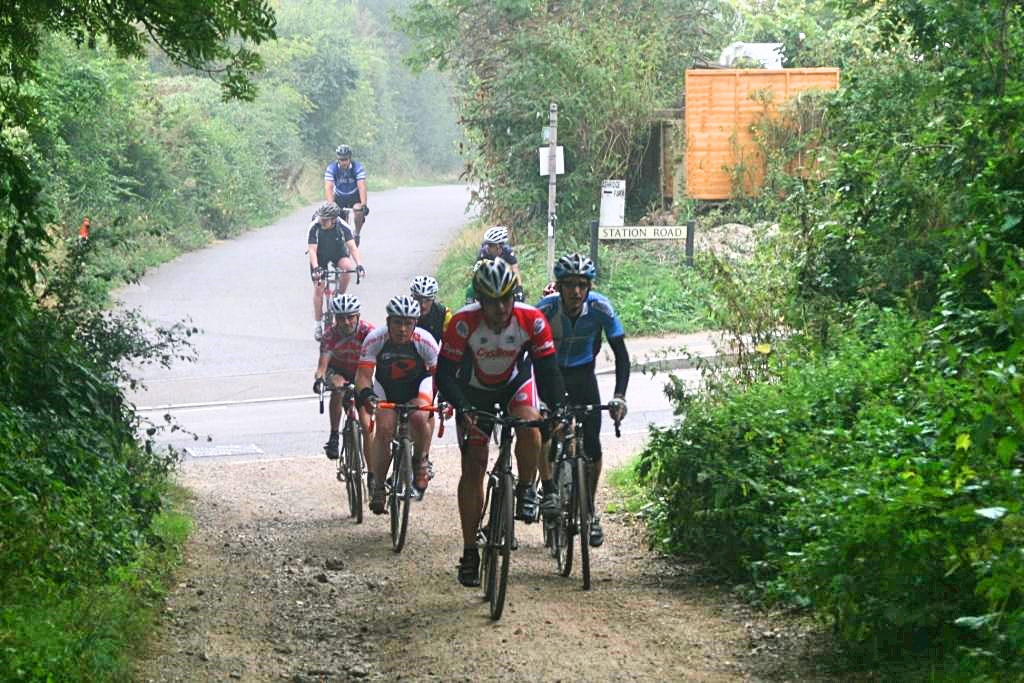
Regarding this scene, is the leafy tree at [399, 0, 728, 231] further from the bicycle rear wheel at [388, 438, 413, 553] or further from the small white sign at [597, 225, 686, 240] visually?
the bicycle rear wheel at [388, 438, 413, 553]

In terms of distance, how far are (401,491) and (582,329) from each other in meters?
1.86

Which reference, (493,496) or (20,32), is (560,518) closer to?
(493,496)

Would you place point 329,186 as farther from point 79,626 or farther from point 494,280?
point 79,626

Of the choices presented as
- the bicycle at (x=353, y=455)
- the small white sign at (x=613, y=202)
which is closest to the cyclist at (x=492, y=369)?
the bicycle at (x=353, y=455)

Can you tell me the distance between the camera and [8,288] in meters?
8.68

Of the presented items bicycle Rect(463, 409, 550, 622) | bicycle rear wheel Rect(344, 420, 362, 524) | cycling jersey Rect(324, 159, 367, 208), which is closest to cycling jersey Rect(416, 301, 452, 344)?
bicycle rear wheel Rect(344, 420, 362, 524)

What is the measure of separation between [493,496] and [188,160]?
32.8 metres

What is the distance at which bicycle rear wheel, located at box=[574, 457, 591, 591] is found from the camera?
9852mm

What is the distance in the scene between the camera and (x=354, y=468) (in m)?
13.0

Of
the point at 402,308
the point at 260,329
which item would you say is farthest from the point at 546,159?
the point at 402,308

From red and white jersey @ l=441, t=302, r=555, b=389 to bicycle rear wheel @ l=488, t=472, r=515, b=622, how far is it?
2.47ft

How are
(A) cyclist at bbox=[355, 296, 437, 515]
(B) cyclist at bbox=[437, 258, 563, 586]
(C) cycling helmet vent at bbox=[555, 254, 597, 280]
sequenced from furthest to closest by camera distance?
(A) cyclist at bbox=[355, 296, 437, 515]
(C) cycling helmet vent at bbox=[555, 254, 597, 280]
(B) cyclist at bbox=[437, 258, 563, 586]

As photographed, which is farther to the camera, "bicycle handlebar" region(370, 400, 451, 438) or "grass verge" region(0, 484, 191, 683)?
"bicycle handlebar" region(370, 400, 451, 438)

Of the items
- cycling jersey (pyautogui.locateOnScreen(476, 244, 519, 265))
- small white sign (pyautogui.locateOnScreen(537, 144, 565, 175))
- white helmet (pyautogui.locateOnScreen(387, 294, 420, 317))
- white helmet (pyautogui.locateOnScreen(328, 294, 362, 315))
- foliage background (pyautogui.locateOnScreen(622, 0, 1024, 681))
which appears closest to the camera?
foliage background (pyautogui.locateOnScreen(622, 0, 1024, 681))
